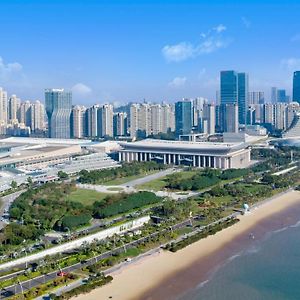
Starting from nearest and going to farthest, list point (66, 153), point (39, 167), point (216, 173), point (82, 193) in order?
point (82, 193) → point (216, 173) → point (39, 167) → point (66, 153)

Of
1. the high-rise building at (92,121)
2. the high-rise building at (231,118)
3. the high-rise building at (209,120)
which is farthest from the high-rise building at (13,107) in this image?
the high-rise building at (231,118)

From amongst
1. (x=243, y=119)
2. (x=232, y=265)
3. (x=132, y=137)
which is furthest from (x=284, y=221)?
(x=243, y=119)

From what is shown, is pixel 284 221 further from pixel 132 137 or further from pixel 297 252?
pixel 132 137

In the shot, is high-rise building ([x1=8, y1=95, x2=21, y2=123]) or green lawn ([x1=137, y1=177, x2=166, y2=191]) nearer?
green lawn ([x1=137, y1=177, x2=166, y2=191])

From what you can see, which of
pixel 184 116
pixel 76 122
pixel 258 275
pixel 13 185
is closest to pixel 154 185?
pixel 13 185

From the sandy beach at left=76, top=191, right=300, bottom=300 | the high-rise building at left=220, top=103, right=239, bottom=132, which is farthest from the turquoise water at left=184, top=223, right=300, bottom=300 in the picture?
the high-rise building at left=220, top=103, right=239, bottom=132

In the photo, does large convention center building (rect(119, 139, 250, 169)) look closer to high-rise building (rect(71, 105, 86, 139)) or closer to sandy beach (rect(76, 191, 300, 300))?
sandy beach (rect(76, 191, 300, 300))
